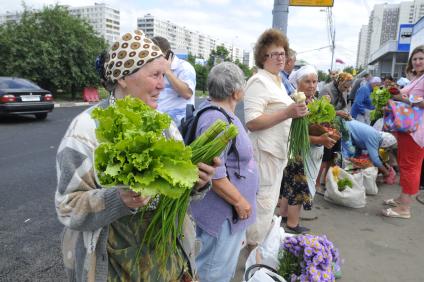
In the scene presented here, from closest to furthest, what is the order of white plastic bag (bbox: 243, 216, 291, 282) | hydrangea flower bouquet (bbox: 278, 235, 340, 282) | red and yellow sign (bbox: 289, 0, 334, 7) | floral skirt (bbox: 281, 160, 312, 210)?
hydrangea flower bouquet (bbox: 278, 235, 340, 282) < white plastic bag (bbox: 243, 216, 291, 282) < floral skirt (bbox: 281, 160, 312, 210) < red and yellow sign (bbox: 289, 0, 334, 7)

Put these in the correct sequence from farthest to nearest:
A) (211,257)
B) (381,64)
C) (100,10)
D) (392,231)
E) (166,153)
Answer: (100,10), (381,64), (392,231), (211,257), (166,153)

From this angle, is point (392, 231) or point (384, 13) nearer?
point (392, 231)

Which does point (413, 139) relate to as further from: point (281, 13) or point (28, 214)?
point (28, 214)

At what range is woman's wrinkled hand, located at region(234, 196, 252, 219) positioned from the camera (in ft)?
6.99

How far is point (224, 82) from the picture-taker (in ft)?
7.14

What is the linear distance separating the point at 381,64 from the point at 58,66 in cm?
5141

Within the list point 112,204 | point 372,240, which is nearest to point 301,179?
point 372,240

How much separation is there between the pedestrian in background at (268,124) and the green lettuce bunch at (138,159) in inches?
72.9

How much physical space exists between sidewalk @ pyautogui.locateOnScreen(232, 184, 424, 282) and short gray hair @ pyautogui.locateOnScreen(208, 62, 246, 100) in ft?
5.77

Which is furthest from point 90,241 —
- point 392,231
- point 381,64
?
point 381,64

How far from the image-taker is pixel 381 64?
54.8 metres

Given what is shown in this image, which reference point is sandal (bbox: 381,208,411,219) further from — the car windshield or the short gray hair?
the car windshield

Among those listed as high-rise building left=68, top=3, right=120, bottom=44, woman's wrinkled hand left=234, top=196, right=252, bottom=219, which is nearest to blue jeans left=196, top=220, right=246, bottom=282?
woman's wrinkled hand left=234, top=196, right=252, bottom=219

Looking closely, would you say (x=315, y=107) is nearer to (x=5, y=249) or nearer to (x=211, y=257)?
(x=211, y=257)
